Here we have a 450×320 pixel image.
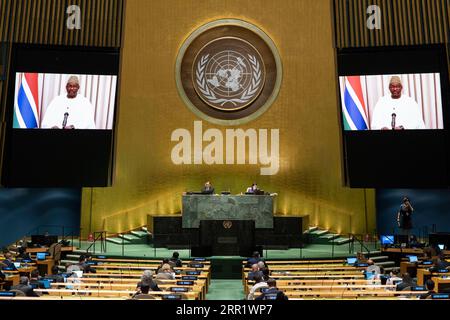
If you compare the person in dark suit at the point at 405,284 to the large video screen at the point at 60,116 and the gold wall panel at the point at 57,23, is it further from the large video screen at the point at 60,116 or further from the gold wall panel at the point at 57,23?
the gold wall panel at the point at 57,23

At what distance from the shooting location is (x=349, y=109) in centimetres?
1466

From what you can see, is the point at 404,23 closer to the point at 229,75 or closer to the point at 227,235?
the point at 229,75

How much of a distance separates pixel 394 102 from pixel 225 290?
7665mm

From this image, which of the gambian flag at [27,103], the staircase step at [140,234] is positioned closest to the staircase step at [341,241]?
the staircase step at [140,234]

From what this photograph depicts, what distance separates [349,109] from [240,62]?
433cm

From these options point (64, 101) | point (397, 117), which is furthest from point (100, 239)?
point (397, 117)

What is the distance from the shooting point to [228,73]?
16906 millimetres

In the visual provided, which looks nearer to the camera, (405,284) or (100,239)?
(405,284)

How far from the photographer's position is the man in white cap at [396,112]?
46.9ft

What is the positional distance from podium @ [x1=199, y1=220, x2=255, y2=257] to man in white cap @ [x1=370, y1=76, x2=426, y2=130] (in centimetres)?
492

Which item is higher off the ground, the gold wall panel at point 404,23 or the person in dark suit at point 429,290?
the gold wall panel at point 404,23

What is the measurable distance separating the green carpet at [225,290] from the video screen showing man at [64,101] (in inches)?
232

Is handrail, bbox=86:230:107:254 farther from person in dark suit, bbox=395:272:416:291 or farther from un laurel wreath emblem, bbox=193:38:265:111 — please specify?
person in dark suit, bbox=395:272:416:291
